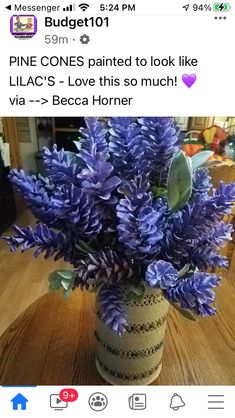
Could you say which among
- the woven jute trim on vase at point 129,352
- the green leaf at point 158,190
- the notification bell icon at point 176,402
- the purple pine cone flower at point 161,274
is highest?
the green leaf at point 158,190

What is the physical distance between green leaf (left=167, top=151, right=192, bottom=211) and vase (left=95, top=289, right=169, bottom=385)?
9 cm

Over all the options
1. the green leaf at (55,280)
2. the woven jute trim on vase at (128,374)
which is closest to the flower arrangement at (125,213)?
the green leaf at (55,280)

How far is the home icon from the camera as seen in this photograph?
285 mm

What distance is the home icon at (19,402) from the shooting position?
0.28 metres

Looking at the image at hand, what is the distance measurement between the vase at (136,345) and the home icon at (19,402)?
0.28ft

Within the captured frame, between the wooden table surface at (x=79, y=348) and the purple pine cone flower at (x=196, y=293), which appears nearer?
the purple pine cone flower at (x=196, y=293)
